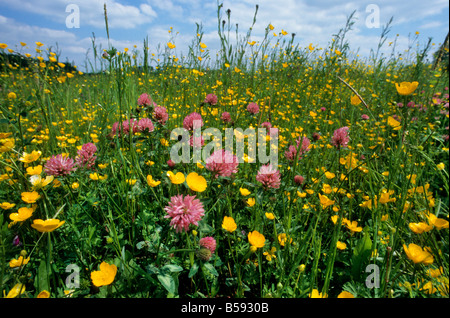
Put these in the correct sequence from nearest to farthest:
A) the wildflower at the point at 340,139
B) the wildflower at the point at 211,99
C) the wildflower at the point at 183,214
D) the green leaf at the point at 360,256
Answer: the wildflower at the point at 183,214 < the green leaf at the point at 360,256 < the wildflower at the point at 340,139 < the wildflower at the point at 211,99

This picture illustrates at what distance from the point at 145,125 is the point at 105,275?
2.96 ft

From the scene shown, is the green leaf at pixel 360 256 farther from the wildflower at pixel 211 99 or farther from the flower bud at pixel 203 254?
the wildflower at pixel 211 99

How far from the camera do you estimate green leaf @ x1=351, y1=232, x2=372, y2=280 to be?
1.10 m

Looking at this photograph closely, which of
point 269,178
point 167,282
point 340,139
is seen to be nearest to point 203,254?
point 167,282

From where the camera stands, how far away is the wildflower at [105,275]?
772mm

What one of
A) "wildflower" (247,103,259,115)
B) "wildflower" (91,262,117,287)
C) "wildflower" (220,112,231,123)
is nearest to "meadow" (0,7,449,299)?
"wildflower" (91,262,117,287)

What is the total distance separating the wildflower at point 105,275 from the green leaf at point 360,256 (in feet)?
3.36

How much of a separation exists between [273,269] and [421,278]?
0.62 meters

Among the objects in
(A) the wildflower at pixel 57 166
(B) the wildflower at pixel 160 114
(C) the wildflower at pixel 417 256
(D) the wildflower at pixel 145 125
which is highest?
(B) the wildflower at pixel 160 114

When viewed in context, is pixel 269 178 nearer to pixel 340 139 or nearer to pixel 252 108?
pixel 340 139

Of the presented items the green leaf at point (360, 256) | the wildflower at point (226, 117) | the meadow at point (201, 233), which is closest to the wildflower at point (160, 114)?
the meadow at point (201, 233)

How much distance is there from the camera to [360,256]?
1130 mm

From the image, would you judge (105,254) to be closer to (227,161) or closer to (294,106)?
(227,161)
